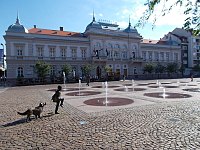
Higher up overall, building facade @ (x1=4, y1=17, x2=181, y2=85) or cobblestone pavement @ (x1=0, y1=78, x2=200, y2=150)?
building facade @ (x1=4, y1=17, x2=181, y2=85)

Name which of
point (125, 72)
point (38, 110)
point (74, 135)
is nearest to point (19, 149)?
point (74, 135)

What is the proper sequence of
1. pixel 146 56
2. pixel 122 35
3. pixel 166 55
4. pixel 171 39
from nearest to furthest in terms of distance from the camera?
pixel 122 35 → pixel 146 56 → pixel 166 55 → pixel 171 39

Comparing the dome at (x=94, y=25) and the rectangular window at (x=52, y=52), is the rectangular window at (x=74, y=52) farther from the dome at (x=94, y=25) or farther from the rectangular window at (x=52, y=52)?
the dome at (x=94, y=25)

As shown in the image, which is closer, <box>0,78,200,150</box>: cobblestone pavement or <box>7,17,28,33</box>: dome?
<box>0,78,200,150</box>: cobblestone pavement

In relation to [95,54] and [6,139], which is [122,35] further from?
[6,139]

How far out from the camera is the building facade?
1768 inches

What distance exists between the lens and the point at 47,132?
6727mm

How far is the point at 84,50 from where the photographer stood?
177 feet

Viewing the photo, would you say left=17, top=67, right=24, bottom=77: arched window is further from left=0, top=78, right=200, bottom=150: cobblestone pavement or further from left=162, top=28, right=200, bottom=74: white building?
left=162, top=28, right=200, bottom=74: white building

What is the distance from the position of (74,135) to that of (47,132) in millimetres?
1052

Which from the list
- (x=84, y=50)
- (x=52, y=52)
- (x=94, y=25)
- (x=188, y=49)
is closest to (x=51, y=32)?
(x=52, y=52)

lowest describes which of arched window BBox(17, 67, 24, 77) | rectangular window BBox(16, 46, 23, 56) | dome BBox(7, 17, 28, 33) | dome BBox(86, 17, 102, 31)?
arched window BBox(17, 67, 24, 77)

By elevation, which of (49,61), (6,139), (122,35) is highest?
(122,35)

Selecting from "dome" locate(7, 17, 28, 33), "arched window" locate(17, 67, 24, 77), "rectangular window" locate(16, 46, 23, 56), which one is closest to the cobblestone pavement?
"arched window" locate(17, 67, 24, 77)
